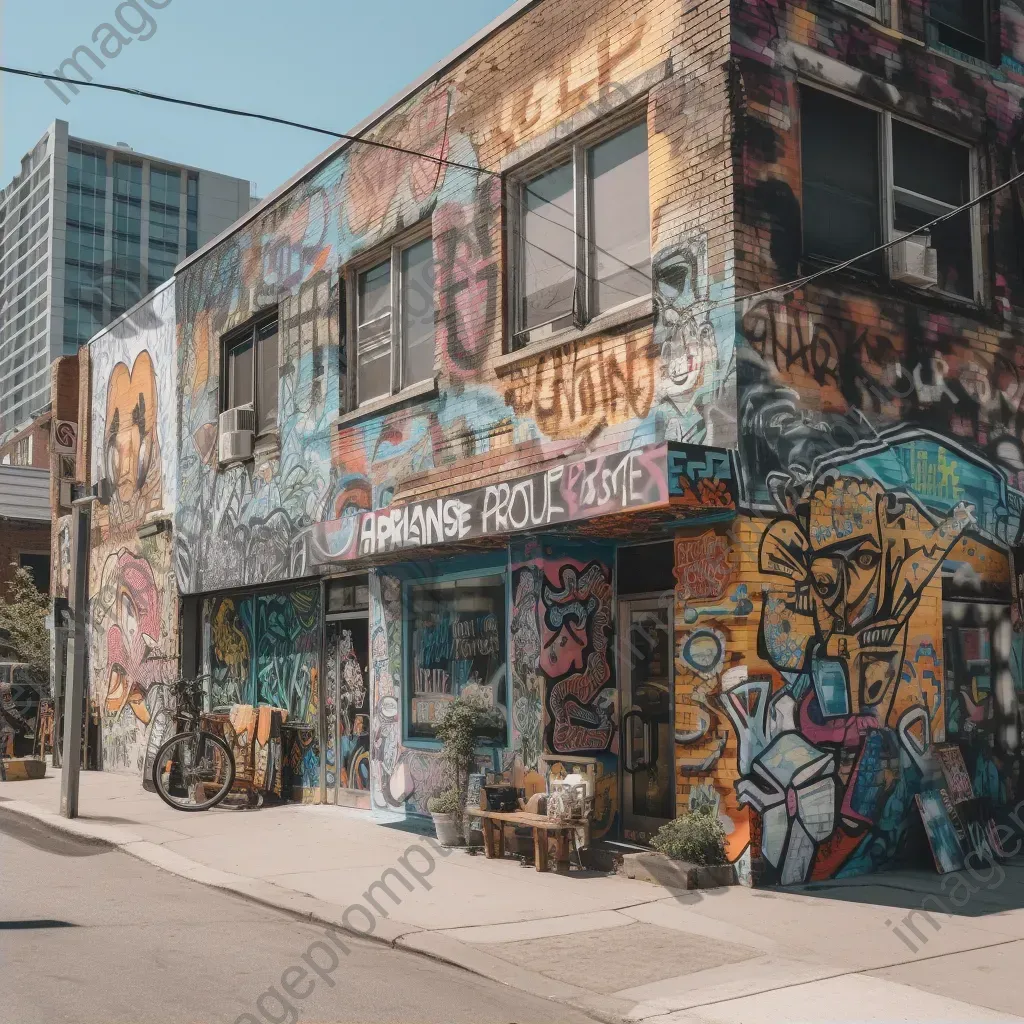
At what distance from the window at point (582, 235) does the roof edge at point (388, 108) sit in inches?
63.4

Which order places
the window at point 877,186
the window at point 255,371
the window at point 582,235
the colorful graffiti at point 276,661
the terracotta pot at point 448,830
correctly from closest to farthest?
the window at point 877,186, the window at point 582,235, the terracotta pot at point 448,830, the colorful graffiti at point 276,661, the window at point 255,371

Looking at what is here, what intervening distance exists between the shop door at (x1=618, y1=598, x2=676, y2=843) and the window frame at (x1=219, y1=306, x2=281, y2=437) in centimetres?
664

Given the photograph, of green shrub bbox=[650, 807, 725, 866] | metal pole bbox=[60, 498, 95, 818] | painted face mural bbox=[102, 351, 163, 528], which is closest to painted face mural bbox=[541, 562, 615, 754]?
green shrub bbox=[650, 807, 725, 866]

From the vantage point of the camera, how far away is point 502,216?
12.0 meters

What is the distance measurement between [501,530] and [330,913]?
340 centimetres

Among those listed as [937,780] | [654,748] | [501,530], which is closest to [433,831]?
[654,748]

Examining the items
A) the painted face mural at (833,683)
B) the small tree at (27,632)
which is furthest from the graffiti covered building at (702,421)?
the small tree at (27,632)

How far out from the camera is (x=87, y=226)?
13612cm

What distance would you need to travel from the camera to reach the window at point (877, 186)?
10.4 meters

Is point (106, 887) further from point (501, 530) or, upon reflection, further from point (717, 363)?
point (717, 363)

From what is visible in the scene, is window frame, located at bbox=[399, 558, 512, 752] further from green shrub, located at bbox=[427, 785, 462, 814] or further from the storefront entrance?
the storefront entrance

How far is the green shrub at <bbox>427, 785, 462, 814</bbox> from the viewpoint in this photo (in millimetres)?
11180

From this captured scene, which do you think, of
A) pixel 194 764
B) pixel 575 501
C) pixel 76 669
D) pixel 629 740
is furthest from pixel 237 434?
pixel 575 501

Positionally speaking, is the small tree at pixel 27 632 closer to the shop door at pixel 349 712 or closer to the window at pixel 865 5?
the shop door at pixel 349 712
